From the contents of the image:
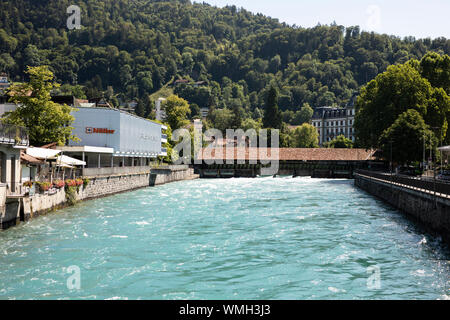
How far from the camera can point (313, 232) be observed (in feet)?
80.2

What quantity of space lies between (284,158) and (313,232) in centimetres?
7023

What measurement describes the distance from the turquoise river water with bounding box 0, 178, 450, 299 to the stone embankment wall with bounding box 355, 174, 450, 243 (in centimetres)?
71

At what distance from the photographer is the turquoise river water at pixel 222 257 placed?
1432 centimetres

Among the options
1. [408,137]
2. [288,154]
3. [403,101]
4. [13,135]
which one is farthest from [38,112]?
[288,154]

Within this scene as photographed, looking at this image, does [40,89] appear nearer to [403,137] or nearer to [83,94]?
[403,137]

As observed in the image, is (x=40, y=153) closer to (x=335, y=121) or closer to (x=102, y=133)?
(x=102, y=133)

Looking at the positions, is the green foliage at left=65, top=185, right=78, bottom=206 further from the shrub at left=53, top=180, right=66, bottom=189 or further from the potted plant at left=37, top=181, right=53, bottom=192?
the potted plant at left=37, top=181, right=53, bottom=192

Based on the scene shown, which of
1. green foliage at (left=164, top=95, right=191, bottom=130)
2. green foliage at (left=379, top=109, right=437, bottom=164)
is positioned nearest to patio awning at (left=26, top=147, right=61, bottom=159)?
green foliage at (left=379, top=109, right=437, bottom=164)

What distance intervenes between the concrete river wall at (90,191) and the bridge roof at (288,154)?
1662 centimetres

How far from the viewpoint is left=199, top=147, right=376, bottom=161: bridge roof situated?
9188cm

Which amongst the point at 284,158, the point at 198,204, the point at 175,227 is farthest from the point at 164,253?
the point at 284,158

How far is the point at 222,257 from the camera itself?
18.4m

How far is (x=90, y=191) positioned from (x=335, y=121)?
141m

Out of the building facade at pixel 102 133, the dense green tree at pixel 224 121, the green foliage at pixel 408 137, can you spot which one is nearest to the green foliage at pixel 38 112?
the building facade at pixel 102 133
